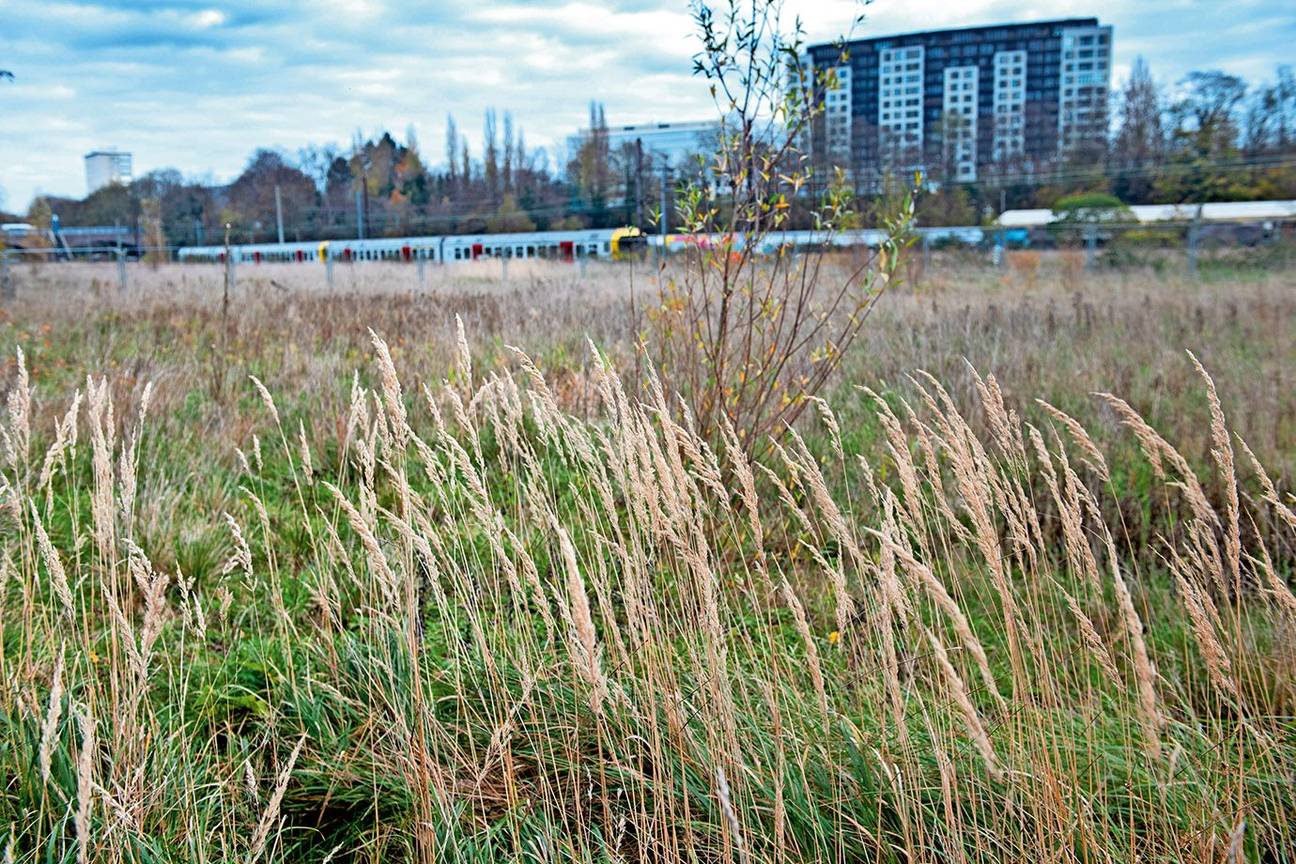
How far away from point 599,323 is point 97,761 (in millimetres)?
7970

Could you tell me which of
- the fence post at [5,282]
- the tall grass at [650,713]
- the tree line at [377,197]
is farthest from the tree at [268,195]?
the tall grass at [650,713]

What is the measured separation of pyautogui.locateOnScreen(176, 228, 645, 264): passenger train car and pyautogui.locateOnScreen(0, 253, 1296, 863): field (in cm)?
2255

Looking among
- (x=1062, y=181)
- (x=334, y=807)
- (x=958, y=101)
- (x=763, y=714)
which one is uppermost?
(x=958, y=101)

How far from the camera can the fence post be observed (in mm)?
13750

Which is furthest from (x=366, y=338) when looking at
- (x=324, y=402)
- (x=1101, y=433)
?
(x=1101, y=433)

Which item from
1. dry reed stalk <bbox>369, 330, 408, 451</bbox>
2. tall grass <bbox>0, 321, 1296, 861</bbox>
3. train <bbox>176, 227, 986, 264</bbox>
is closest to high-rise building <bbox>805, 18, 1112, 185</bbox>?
train <bbox>176, 227, 986, 264</bbox>

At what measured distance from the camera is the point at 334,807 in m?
2.55

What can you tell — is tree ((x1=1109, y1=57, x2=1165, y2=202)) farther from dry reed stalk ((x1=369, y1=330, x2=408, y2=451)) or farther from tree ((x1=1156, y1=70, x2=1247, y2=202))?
dry reed stalk ((x1=369, y1=330, x2=408, y2=451))

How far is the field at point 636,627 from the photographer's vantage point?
203 centimetres

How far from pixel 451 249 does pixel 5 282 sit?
74.9 ft

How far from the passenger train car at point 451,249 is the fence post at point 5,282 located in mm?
13281

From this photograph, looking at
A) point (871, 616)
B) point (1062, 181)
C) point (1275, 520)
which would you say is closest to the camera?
point (871, 616)

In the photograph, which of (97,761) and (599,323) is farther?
(599,323)

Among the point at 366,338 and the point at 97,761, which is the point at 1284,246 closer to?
the point at 366,338
